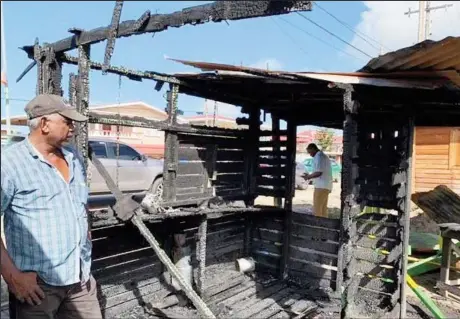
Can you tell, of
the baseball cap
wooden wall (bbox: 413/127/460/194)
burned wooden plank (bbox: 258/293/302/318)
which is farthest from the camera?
wooden wall (bbox: 413/127/460/194)

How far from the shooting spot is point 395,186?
4.82m

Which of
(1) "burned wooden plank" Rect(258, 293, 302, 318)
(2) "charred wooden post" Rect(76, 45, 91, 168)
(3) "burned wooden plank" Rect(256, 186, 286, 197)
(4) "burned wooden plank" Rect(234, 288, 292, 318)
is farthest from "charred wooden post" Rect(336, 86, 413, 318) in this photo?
(2) "charred wooden post" Rect(76, 45, 91, 168)

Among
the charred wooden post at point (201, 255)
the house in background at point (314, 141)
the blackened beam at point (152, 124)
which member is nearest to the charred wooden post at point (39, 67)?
the blackened beam at point (152, 124)

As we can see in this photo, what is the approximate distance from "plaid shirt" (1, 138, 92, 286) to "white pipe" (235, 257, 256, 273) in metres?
3.92

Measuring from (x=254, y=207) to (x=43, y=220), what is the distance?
4069mm

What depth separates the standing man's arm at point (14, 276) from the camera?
2.26m

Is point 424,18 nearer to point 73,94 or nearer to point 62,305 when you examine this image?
point 73,94

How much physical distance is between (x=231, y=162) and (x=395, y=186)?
2305 mm

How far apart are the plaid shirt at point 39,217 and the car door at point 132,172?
30.3 feet

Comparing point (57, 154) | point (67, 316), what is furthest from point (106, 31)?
point (67, 316)

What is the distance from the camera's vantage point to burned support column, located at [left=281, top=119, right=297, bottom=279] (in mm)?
6156

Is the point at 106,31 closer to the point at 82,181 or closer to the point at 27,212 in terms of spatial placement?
the point at 82,181

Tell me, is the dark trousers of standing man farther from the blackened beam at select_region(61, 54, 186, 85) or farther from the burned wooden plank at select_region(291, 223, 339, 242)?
the burned wooden plank at select_region(291, 223, 339, 242)

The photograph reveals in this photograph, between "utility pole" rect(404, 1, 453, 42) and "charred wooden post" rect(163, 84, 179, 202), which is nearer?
"charred wooden post" rect(163, 84, 179, 202)
